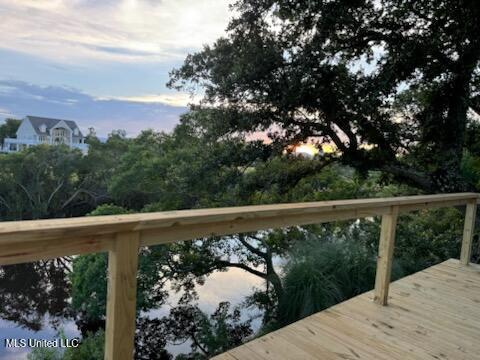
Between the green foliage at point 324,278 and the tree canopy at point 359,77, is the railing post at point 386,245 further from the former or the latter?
the tree canopy at point 359,77

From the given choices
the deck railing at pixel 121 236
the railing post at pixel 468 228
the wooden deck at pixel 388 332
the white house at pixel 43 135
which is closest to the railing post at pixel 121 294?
the deck railing at pixel 121 236

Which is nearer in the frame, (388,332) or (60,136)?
(388,332)

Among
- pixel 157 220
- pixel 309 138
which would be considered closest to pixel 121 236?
pixel 157 220

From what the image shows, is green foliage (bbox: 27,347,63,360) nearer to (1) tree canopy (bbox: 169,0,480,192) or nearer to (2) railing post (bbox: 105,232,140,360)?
(1) tree canopy (bbox: 169,0,480,192)

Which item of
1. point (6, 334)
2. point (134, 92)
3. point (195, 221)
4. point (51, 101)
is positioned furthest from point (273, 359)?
point (51, 101)

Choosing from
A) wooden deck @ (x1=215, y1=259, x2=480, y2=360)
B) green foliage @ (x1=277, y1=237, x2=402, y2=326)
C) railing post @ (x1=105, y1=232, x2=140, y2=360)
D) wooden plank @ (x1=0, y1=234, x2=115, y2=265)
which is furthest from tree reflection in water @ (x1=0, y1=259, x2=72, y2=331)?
wooden plank @ (x1=0, y1=234, x2=115, y2=265)

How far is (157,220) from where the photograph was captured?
1.32m

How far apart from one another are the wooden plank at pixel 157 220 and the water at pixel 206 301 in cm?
443

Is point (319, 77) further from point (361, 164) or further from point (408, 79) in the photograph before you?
point (361, 164)

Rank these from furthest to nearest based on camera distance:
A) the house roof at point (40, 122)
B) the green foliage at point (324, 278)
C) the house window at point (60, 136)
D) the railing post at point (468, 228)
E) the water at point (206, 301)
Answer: the house window at point (60, 136), the house roof at point (40, 122), the water at point (206, 301), the green foliage at point (324, 278), the railing post at point (468, 228)

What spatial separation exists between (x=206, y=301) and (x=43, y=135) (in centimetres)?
1247

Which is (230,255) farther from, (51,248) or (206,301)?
(51,248)

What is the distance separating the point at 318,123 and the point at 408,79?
151cm

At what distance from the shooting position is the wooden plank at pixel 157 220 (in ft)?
3.26
